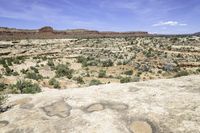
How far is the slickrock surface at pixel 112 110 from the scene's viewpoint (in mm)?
6016

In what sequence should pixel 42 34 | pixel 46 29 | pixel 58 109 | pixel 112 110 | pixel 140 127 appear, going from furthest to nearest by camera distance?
pixel 46 29, pixel 42 34, pixel 58 109, pixel 112 110, pixel 140 127

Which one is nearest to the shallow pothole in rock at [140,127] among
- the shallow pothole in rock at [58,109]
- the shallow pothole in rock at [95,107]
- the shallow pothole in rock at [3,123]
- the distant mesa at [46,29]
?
the shallow pothole in rock at [95,107]

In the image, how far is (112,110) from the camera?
268 inches

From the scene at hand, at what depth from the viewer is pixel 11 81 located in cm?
2081

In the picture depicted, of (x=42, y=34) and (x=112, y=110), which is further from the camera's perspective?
(x=42, y=34)

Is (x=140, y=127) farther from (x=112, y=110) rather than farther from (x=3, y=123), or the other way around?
(x=3, y=123)

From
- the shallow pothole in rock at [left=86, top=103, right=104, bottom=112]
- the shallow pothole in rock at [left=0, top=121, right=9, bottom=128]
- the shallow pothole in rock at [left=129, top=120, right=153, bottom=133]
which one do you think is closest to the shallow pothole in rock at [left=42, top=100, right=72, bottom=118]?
the shallow pothole in rock at [left=86, top=103, right=104, bottom=112]

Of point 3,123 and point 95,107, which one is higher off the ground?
point 95,107

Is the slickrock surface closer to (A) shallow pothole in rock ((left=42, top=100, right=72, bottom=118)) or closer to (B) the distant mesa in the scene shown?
(A) shallow pothole in rock ((left=42, top=100, right=72, bottom=118))

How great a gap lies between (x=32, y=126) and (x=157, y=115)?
3.11 m

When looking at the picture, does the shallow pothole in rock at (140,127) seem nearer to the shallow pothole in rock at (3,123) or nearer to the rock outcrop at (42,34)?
the shallow pothole in rock at (3,123)

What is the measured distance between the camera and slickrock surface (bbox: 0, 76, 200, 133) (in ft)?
19.7

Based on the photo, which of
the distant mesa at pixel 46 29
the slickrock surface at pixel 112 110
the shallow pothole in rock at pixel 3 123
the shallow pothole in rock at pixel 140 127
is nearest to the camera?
the shallow pothole in rock at pixel 140 127

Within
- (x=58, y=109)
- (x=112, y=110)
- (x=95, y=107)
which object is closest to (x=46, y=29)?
(x=58, y=109)
